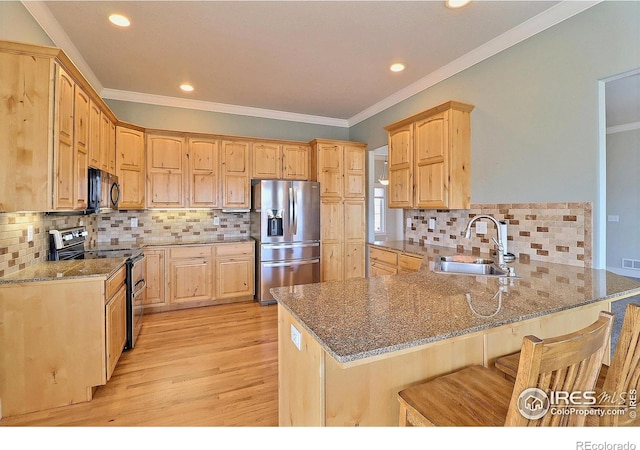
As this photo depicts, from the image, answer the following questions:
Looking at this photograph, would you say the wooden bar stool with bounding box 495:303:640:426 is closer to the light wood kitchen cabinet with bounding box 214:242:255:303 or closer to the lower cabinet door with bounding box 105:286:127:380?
the lower cabinet door with bounding box 105:286:127:380

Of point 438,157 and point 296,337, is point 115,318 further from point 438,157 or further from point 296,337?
point 438,157

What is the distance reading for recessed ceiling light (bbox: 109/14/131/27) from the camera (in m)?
2.30

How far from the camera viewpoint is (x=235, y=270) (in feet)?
13.3

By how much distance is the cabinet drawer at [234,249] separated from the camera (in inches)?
157

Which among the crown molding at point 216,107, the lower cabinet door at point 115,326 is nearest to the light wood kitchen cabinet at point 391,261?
the crown molding at point 216,107

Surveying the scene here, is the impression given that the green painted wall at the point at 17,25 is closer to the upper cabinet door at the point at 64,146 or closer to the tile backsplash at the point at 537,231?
the upper cabinet door at the point at 64,146

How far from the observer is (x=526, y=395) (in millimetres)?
792

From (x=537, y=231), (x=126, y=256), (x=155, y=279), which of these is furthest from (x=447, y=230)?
(x=155, y=279)

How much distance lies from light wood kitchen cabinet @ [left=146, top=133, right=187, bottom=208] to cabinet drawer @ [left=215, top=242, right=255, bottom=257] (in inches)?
30.0

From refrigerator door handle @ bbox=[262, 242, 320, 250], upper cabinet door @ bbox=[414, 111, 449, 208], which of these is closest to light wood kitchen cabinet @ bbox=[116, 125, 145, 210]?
refrigerator door handle @ bbox=[262, 242, 320, 250]

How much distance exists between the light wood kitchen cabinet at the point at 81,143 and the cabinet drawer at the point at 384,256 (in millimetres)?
2880

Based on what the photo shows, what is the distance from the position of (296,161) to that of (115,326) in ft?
10.0

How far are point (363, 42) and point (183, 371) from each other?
125 inches
